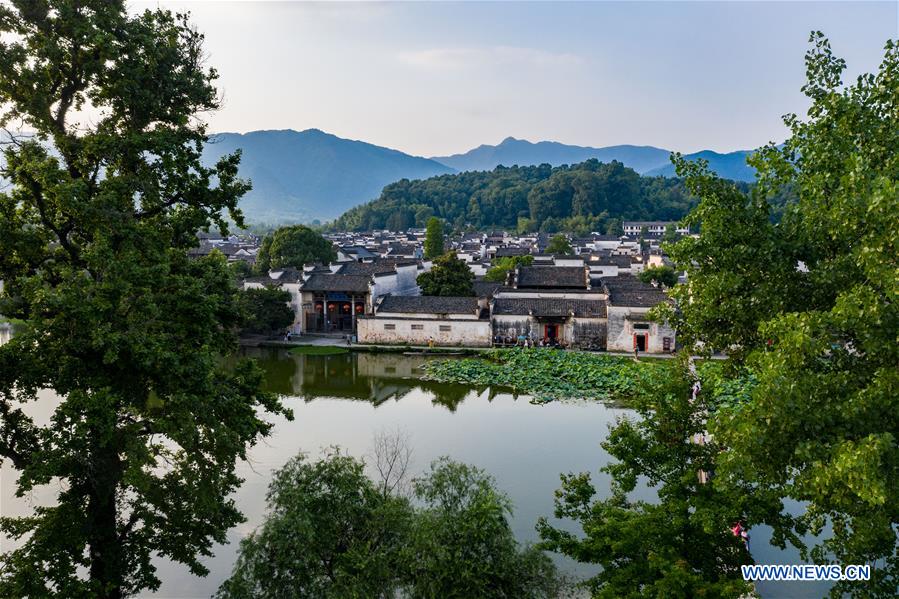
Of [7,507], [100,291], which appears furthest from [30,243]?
[7,507]

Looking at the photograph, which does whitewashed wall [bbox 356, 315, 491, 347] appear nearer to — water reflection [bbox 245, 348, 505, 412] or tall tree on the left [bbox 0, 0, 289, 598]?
water reflection [bbox 245, 348, 505, 412]

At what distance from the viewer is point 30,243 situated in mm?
6660

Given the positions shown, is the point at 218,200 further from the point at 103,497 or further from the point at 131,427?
the point at 103,497

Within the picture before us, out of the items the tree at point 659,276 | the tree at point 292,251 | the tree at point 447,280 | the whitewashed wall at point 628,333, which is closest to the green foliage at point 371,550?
the whitewashed wall at point 628,333


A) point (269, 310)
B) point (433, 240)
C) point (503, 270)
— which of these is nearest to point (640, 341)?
point (503, 270)

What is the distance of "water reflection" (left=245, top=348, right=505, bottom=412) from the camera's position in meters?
19.2

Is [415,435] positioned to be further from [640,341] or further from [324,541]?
[640,341]

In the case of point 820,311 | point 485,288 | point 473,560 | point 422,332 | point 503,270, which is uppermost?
point 820,311

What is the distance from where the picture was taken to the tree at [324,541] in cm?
605

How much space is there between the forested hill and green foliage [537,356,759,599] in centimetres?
7611

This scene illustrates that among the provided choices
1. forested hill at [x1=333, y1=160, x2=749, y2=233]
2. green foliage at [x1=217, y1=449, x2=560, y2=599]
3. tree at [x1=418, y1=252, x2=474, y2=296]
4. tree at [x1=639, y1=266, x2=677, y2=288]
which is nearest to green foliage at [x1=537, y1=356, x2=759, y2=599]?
green foliage at [x1=217, y1=449, x2=560, y2=599]

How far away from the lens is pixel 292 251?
34.5 meters

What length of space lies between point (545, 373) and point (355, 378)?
6.89 metres

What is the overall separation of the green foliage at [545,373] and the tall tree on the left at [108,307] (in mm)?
13283
